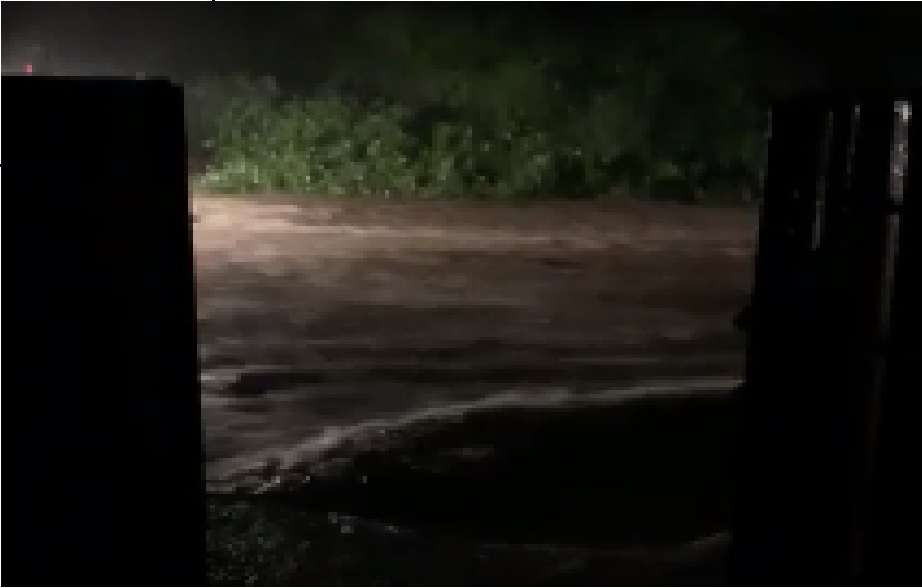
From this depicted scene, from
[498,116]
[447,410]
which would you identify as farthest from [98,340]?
[498,116]

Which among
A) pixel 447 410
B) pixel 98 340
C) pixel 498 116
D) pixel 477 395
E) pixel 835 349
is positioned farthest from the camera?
pixel 498 116

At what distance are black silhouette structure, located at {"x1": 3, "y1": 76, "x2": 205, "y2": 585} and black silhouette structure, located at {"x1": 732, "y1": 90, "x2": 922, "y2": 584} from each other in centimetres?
167

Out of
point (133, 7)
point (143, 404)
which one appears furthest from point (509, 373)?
point (133, 7)

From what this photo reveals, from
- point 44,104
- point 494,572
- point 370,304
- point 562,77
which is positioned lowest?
point 494,572

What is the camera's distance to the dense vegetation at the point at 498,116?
15.6m

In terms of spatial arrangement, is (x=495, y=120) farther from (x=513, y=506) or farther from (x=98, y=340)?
(x=98, y=340)

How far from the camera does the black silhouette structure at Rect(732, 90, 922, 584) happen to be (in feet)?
7.50

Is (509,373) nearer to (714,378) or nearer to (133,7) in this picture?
(714,378)

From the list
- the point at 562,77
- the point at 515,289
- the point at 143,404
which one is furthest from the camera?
the point at 562,77

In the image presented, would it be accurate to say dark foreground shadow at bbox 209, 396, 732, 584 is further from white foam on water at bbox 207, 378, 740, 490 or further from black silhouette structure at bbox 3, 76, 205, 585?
black silhouette structure at bbox 3, 76, 205, 585

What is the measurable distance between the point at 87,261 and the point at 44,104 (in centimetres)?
37

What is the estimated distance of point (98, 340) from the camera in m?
2.22

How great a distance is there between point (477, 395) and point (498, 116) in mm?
10906

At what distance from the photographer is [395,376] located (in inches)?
254
